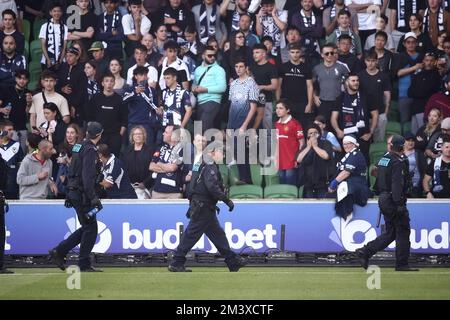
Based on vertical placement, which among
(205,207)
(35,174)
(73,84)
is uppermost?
(73,84)

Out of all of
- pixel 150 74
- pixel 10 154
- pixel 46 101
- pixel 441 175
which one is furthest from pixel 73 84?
pixel 441 175

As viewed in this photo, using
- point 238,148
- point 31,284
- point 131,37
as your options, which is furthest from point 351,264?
point 131,37

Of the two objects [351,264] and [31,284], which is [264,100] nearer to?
[351,264]

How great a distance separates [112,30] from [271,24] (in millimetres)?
3140

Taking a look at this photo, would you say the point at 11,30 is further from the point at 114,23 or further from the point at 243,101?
the point at 243,101

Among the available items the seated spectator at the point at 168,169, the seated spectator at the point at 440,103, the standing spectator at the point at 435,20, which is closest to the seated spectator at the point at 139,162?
the seated spectator at the point at 168,169

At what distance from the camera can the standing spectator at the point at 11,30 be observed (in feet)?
73.6

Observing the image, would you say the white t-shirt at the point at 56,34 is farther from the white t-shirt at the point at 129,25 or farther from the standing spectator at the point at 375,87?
the standing spectator at the point at 375,87

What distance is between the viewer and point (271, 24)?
73.6 feet

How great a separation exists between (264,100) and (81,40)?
4.03m

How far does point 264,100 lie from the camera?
845 inches

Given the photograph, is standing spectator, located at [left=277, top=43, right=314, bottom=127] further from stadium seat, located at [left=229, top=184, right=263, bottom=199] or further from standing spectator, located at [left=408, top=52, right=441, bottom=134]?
standing spectator, located at [left=408, top=52, right=441, bottom=134]

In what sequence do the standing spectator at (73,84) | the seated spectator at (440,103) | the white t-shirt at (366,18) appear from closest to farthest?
the seated spectator at (440,103) → the standing spectator at (73,84) → the white t-shirt at (366,18)

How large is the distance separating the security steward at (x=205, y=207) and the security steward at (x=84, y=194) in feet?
4.43
